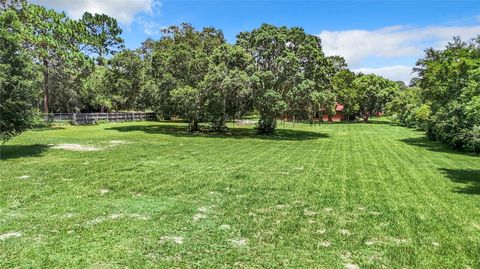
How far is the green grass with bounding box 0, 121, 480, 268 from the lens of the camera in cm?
513

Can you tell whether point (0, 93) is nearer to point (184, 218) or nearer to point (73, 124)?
point (184, 218)

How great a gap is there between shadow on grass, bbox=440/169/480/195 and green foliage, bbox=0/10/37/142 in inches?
575

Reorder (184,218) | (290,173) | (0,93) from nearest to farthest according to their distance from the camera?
1. (184,218)
2. (290,173)
3. (0,93)

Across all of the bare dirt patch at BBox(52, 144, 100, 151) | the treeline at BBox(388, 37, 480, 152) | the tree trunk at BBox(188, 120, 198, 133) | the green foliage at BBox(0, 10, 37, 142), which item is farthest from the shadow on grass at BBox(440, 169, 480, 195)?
the tree trunk at BBox(188, 120, 198, 133)

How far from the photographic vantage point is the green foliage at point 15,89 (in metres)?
13.5

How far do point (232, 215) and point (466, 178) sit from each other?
886 centimetres

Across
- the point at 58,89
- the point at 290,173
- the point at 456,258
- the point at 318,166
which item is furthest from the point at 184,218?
the point at 58,89

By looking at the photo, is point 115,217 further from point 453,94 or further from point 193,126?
point 193,126

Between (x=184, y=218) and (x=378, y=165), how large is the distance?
31.2 ft

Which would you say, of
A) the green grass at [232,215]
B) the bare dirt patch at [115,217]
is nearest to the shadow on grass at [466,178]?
the green grass at [232,215]

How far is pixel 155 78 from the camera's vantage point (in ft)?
96.1

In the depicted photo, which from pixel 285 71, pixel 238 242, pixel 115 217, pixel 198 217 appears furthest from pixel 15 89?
pixel 285 71

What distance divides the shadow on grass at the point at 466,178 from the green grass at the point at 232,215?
38mm

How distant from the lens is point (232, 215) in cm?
704
